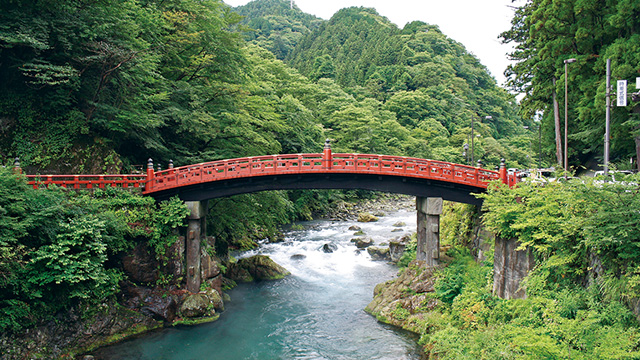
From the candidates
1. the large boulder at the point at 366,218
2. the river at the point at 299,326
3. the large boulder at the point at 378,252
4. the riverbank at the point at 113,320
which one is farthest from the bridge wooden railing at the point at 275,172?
the large boulder at the point at 366,218

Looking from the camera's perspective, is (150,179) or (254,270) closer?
(150,179)

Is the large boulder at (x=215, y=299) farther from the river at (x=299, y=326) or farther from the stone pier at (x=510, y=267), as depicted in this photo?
the stone pier at (x=510, y=267)

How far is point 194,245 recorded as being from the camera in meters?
22.3

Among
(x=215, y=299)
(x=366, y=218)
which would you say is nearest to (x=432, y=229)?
(x=215, y=299)

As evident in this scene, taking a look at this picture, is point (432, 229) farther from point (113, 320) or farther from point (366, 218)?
point (366, 218)

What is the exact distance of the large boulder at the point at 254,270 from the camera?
27406 millimetres

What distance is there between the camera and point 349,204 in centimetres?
5181

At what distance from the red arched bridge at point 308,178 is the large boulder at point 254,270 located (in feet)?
21.9

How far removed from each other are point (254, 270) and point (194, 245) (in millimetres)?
6339

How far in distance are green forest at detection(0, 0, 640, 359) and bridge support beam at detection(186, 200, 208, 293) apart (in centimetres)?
98

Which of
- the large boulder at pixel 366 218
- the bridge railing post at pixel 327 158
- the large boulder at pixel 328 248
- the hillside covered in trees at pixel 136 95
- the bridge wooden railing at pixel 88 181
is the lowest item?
the large boulder at pixel 328 248

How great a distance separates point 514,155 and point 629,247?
68132mm

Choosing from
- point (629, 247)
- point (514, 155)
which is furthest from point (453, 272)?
point (514, 155)

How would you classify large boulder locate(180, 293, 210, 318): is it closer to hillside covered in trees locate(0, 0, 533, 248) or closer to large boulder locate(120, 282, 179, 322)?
large boulder locate(120, 282, 179, 322)
